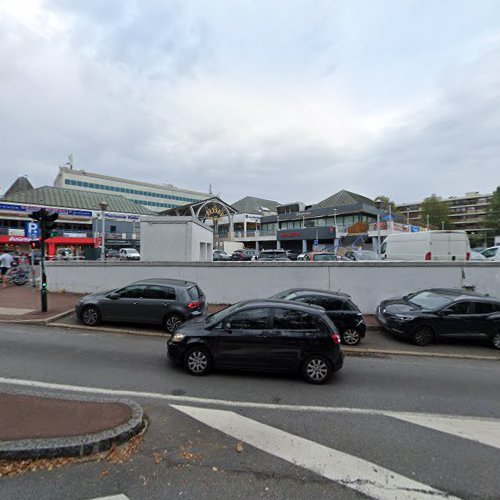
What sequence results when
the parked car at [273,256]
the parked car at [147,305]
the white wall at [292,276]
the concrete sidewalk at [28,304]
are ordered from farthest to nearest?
the parked car at [273,256], the white wall at [292,276], the concrete sidewalk at [28,304], the parked car at [147,305]

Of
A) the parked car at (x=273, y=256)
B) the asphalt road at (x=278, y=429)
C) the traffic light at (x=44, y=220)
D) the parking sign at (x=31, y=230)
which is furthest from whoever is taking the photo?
the parked car at (x=273, y=256)

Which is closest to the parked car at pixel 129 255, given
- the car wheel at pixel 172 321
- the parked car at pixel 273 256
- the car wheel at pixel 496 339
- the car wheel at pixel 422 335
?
the parked car at pixel 273 256

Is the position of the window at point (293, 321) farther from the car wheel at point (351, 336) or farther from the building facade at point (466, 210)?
the building facade at point (466, 210)

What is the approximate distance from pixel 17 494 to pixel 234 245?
55.5 m

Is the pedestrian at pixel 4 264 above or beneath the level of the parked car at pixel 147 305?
above

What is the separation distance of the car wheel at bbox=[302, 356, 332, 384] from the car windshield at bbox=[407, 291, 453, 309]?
5119mm

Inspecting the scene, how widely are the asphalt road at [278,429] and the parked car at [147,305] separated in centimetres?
186

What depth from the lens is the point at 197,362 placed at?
19.0 feet

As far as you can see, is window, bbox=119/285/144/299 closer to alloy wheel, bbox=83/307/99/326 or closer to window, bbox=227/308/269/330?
alloy wheel, bbox=83/307/99/326

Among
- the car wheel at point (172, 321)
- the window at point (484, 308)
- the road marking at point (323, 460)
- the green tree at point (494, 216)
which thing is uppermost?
the green tree at point (494, 216)

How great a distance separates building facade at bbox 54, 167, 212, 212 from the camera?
6969cm

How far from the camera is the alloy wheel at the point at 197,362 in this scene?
576cm

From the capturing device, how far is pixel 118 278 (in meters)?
13.7

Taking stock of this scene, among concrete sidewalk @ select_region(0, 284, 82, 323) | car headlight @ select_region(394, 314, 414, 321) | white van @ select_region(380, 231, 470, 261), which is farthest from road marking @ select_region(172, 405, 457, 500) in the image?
white van @ select_region(380, 231, 470, 261)
